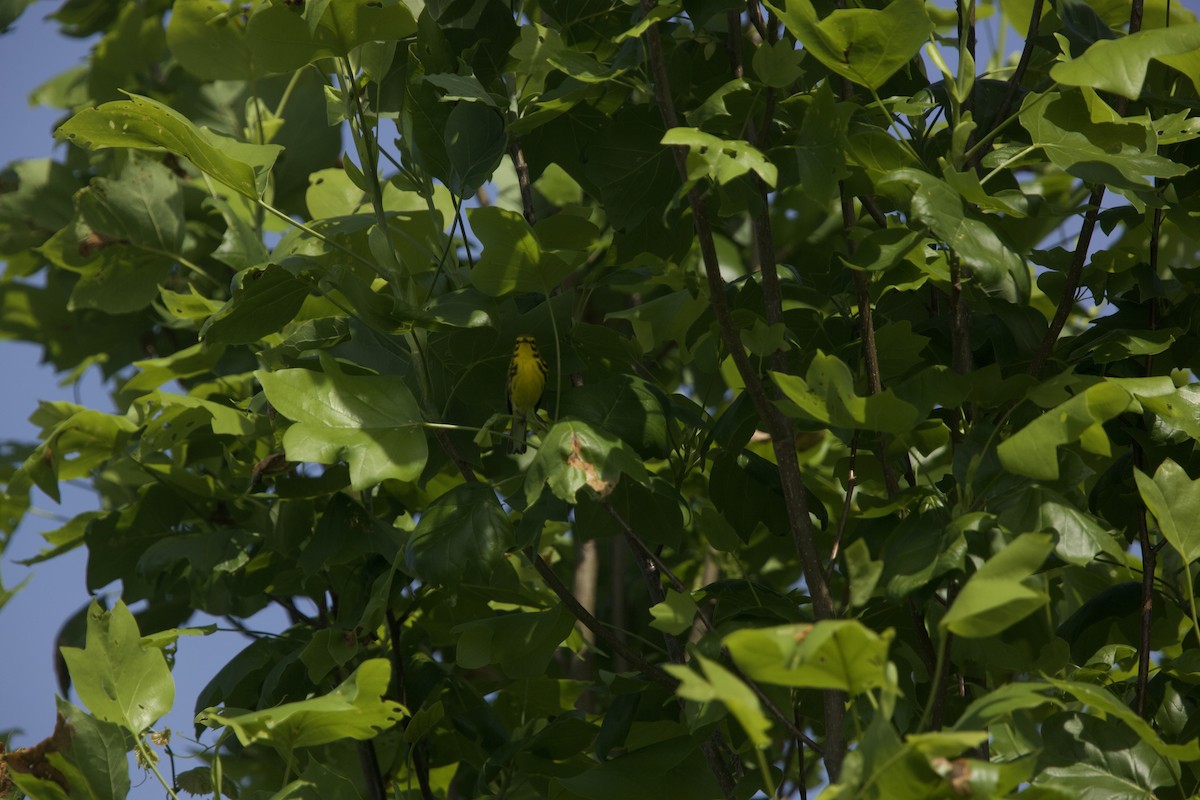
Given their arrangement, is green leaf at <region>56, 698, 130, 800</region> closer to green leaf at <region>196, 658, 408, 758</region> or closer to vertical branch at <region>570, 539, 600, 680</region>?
green leaf at <region>196, 658, 408, 758</region>

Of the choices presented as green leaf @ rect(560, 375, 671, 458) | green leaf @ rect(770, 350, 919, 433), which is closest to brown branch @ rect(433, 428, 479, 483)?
green leaf @ rect(560, 375, 671, 458)

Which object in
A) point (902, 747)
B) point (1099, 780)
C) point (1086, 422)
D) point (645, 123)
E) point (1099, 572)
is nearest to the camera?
point (902, 747)

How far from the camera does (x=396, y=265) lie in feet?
4.15

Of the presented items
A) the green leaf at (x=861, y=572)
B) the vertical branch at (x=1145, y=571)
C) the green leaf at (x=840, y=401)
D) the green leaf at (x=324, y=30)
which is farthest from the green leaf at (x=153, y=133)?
the vertical branch at (x=1145, y=571)

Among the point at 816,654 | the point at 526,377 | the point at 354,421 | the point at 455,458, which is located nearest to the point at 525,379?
the point at 526,377

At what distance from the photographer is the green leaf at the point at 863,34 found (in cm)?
104

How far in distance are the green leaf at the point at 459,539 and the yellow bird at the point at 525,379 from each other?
0.13m

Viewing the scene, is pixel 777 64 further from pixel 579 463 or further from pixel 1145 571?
pixel 1145 571

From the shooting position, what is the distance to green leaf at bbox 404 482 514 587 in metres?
1.13

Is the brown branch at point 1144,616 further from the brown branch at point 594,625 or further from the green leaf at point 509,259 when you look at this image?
the green leaf at point 509,259

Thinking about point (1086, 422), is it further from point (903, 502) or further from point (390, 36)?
point (390, 36)

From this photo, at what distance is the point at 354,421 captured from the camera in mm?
1129

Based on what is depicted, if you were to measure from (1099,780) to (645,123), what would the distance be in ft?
2.60

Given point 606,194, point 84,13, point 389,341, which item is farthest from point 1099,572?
point 84,13
